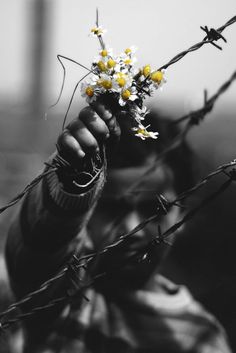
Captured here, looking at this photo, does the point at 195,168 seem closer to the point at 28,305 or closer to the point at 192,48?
the point at 28,305

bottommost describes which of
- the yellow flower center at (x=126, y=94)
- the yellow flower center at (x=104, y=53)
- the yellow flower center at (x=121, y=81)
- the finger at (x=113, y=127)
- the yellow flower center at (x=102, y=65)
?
the finger at (x=113, y=127)

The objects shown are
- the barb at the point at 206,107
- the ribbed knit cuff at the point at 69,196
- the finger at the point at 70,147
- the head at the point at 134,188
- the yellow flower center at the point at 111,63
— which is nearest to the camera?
the yellow flower center at the point at 111,63

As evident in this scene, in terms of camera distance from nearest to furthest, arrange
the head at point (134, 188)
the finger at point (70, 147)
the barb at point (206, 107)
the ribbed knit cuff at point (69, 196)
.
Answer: the finger at point (70, 147) < the ribbed knit cuff at point (69, 196) < the barb at point (206, 107) < the head at point (134, 188)

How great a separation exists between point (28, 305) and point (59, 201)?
1.61ft

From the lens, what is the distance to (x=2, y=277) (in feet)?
5.60

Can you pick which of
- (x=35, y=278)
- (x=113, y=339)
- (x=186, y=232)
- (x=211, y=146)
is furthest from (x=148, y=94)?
(x=211, y=146)

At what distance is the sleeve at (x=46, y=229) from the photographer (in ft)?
3.91

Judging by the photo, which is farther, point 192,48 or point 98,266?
point 98,266

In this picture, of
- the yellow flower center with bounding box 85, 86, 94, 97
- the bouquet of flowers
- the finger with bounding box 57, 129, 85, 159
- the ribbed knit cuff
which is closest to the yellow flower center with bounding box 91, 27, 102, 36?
the bouquet of flowers

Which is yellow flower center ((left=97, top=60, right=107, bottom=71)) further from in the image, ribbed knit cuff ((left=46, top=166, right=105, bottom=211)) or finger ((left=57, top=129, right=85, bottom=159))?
ribbed knit cuff ((left=46, top=166, right=105, bottom=211))

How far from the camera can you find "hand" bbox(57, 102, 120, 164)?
1045mm

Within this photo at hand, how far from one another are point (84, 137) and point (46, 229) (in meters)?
0.36

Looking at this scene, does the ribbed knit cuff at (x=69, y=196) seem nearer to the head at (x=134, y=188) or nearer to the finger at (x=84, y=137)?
the finger at (x=84, y=137)

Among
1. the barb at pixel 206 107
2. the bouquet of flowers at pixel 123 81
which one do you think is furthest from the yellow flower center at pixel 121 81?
the barb at pixel 206 107
